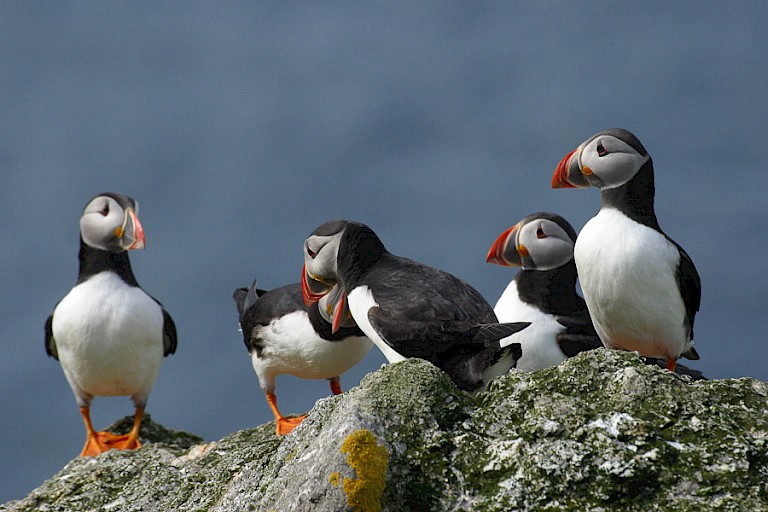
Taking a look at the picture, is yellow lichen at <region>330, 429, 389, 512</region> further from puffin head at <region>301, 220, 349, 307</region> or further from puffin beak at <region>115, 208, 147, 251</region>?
puffin beak at <region>115, 208, 147, 251</region>

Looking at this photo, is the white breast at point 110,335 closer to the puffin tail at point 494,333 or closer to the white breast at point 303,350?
the white breast at point 303,350

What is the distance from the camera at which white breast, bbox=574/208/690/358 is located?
18.5 feet

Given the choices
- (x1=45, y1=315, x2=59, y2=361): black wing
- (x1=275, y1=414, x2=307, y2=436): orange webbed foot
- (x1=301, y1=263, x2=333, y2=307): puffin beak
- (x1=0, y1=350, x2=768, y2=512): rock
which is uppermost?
(x1=45, y1=315, x2=59, y2=361): black wing

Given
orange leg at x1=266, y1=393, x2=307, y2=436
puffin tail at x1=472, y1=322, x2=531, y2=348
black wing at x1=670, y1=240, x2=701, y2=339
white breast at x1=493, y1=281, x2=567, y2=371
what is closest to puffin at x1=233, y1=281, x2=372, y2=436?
orange leg at x1=266, y1=393, x2=307, y2=436

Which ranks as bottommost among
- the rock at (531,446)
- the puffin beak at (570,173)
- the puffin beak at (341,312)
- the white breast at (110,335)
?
the rock at (531,446)

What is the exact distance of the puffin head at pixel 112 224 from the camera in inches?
332

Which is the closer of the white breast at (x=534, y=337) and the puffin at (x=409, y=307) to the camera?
the puffin at (x=409, y=307)

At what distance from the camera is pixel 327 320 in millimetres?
6383

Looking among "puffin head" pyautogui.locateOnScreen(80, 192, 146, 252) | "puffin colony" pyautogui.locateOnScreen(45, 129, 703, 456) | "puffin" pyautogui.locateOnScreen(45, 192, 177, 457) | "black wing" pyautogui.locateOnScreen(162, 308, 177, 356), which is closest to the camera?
"puffin colony" pyautogui.locateOnScreen(45, 129, 703, 456)

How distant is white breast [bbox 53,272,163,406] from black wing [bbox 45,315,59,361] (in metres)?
0.16

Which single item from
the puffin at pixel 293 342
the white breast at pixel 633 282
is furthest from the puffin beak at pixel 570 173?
the puffin at pixel 293 342

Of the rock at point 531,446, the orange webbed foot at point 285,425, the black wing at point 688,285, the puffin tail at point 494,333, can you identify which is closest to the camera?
the rock at point 531,446

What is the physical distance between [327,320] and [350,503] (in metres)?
3.10

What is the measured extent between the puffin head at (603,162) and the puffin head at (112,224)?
374 centimetres
